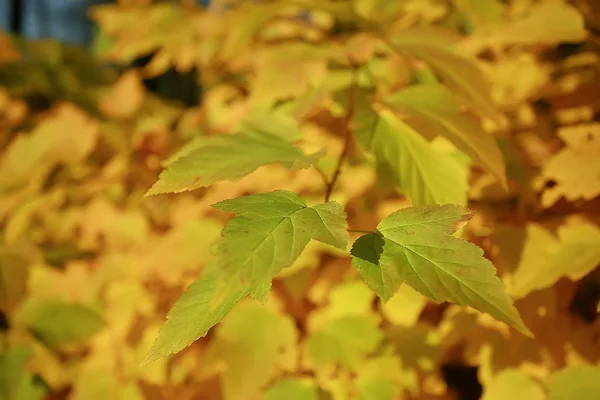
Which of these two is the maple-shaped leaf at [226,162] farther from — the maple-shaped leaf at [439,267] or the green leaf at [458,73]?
the green leaf at [458,73]

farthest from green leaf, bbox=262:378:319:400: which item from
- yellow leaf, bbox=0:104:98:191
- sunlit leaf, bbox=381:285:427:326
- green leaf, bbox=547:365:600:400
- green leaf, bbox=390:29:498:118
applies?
yellow leaf, bbox=0:104:98:191

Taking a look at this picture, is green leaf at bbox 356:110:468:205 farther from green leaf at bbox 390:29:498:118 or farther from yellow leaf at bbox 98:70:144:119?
yellow leaf at bbox 98:70:144:119

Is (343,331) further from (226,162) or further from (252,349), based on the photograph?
(226,162)

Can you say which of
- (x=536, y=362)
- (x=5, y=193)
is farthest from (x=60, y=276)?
(x=536, y=362)

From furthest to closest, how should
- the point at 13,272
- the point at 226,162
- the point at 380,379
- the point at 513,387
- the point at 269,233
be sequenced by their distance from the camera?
the point at 13,272, the point at 380,379, the point at 513,387, the point at 226,162, the point at 269,233

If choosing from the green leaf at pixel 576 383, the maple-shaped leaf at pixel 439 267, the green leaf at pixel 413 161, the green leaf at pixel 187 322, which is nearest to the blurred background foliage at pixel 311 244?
the green leaf at pixel 576 383

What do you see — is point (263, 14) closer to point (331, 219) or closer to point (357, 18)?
point (357, 18)

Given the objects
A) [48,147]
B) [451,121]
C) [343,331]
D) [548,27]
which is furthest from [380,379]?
[48,147]
